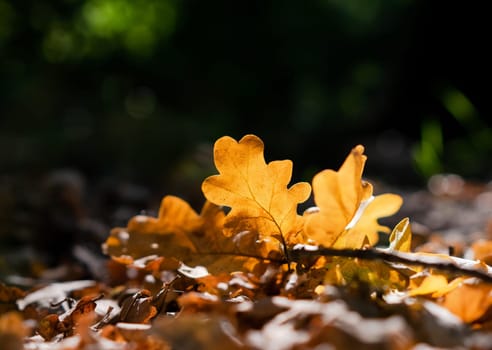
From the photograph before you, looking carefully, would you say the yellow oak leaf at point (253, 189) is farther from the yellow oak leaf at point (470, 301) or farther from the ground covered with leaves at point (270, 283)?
the yellow oak leaf at point (470, 301)

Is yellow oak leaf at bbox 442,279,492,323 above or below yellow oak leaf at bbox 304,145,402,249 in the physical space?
below

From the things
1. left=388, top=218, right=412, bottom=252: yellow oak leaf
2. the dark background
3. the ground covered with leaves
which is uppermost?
the dark background

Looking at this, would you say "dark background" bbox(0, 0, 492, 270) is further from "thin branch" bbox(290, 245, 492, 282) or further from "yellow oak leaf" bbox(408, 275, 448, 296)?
"yellow oak leaf" bbox(408, 275, 448, 296)

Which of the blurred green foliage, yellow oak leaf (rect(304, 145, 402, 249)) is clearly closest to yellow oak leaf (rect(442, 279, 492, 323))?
yellow oak leaf (rect(304, 145, 402, 249))

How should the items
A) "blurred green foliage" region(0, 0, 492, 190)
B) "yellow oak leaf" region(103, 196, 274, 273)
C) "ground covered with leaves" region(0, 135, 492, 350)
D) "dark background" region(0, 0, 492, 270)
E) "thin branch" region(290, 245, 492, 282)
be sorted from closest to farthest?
1. "ground covered with leaves" region(0, 135, 492, 350)
2. "thin branch" region(290, 245, 492, 282)
3. "yellow oak leaf" region(103, 196, 274, 273)
4. "dark background" region(0, 0, 492, 270)
5. "blurred green foliage" region(0, 0, 492, 190)

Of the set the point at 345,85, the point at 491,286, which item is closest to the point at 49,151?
the point at 345,85

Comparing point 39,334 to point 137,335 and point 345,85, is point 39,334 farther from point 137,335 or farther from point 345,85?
point 345,85

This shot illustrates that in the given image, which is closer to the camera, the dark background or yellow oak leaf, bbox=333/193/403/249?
yellow oak leaf, bbox=333/193/403/249
